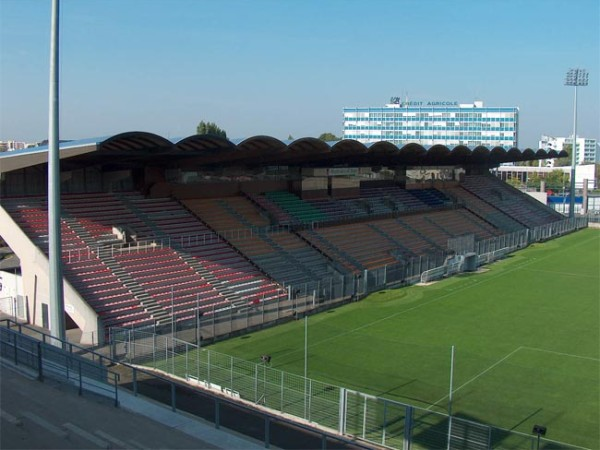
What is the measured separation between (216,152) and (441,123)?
117648mm

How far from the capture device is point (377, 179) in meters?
52.4

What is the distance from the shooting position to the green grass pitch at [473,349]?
17.8 metres

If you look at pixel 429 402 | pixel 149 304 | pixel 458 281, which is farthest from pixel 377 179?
pixel 429 402

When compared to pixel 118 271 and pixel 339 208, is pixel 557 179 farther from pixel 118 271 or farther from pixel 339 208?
pixel 118 271

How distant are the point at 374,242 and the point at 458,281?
6.53 meters

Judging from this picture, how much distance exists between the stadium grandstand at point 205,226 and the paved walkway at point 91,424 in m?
9.12

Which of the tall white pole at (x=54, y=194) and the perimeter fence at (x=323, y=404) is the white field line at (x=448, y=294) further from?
the tall white pole at (x=54, y=194)

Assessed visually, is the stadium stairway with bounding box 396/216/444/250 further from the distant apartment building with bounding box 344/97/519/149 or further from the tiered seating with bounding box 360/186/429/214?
the distant apartment building with bounding box 344/97/519/149

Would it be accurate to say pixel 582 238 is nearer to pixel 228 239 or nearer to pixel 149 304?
pixel 228 239

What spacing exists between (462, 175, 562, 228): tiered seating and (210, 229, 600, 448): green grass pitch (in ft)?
88.2

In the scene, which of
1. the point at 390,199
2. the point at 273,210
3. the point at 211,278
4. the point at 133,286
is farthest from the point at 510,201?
the point at 133,286

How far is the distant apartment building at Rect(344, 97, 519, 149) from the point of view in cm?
13800

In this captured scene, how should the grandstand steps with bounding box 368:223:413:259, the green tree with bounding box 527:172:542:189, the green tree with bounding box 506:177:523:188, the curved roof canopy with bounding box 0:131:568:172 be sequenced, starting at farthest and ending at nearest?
1. the green tree with bounding box 527:172:542:189
2. the green tree with bounding box 506:177:523:188
3. the grandstand steps with bounding box 368:223:413:259
4. the curved roof canopy with bounding box 0:131:568:172

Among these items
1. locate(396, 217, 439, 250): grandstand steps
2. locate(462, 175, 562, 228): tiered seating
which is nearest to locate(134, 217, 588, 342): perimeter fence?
locate(396, 217, 439, 250): grandstand steps
